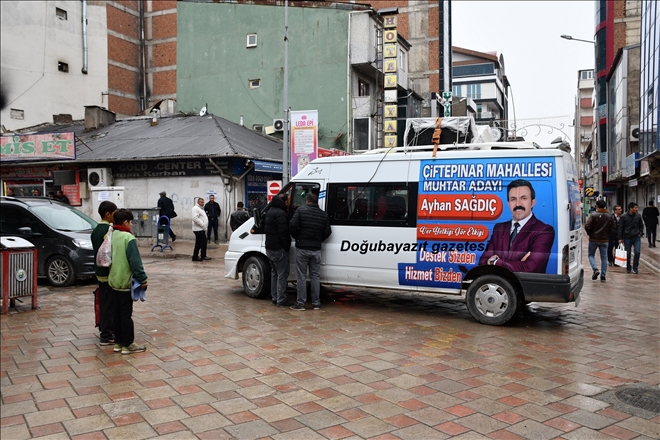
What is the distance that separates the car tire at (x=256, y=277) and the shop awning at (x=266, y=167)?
38.3 ft

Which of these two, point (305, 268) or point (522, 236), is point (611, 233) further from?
point (305, 268)

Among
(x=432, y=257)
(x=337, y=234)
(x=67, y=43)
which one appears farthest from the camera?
(x=67, y=43)

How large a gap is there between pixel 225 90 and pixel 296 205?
24134mm

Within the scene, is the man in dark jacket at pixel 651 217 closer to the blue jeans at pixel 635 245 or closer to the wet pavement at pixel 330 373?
the blue jeans at pixel 635 245

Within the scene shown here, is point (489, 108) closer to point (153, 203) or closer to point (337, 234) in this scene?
point (153, 203)

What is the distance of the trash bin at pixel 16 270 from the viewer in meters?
7.80

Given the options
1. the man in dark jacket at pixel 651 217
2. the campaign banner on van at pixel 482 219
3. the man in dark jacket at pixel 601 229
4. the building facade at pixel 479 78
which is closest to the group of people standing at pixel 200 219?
the campaign banner on van at pixel 482 219

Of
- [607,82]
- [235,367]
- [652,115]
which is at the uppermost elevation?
[607,82]

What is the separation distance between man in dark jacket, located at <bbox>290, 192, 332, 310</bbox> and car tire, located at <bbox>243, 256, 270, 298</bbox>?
1002mm

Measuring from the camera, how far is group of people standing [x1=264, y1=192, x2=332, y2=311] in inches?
327

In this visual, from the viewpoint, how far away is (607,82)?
41.9 m

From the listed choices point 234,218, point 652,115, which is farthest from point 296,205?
point 652,115

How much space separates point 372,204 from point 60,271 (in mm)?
6457

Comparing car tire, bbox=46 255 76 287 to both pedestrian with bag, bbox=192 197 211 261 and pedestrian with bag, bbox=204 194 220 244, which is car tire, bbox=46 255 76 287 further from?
pedestrian with bag, bbox=204 194 220 244
